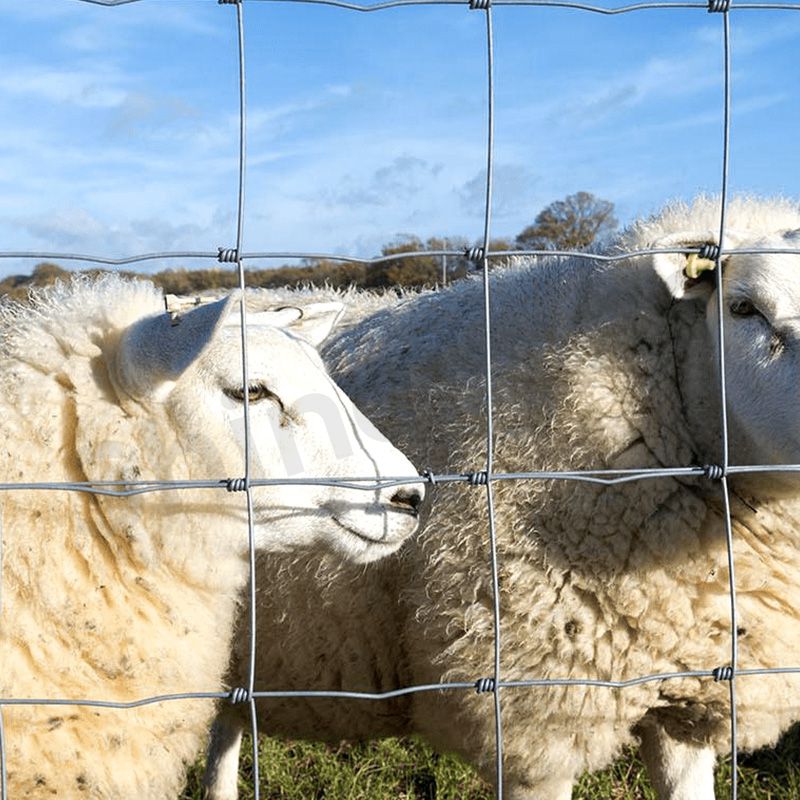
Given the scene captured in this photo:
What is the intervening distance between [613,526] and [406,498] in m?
0.72

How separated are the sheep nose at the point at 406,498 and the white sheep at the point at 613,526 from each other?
0.54 metres

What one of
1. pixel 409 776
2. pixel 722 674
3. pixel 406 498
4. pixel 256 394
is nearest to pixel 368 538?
pixel 406 498

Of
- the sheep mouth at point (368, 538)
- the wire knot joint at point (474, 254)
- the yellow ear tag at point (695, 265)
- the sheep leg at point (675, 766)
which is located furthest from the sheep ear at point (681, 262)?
the sheep leg at point (675, 766)

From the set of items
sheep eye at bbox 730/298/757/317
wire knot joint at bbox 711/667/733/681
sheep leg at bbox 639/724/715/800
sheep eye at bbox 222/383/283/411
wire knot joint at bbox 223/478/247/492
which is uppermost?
sheep eye at bbox 730/298/757/317

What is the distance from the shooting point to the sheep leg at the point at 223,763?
4.29m

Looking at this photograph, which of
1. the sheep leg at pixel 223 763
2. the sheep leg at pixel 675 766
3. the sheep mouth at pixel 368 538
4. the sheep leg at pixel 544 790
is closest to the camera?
the sheep mouth at pixel 368 538

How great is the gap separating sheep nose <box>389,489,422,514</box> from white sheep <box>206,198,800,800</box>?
1.78 ft

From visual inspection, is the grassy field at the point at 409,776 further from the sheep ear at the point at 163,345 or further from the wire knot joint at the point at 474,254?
the wire knot joint at the point at 474,254

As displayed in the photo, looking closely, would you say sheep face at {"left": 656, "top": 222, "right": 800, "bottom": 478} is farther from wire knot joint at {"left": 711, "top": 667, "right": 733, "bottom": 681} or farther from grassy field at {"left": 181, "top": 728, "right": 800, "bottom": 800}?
grassy field at {"left": 181, "top": 728, "right": 800, "bottom": 800}

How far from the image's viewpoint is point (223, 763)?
4.30 metres

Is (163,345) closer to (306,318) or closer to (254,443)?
(254,443)

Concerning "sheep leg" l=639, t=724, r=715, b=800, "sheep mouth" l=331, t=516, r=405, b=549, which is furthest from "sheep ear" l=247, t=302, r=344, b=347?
"sheep leg" l=639, t=724, r=715, b=800

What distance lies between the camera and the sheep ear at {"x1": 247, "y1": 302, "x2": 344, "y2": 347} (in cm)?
287

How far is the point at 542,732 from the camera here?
3.02 meters
